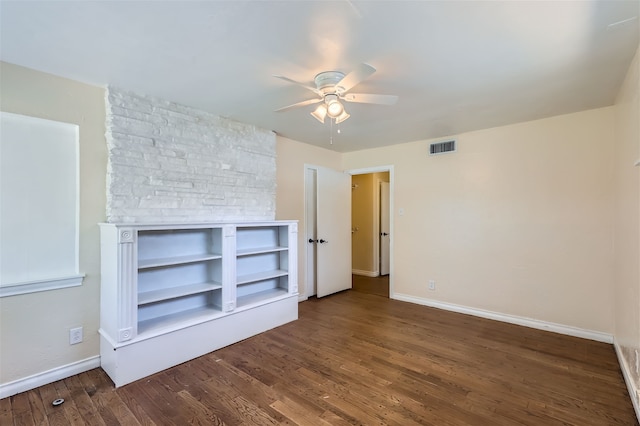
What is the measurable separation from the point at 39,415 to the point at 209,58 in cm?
268

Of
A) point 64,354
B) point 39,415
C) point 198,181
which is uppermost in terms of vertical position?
point 198,181

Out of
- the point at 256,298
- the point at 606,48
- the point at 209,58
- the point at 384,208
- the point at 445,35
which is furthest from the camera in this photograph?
the point at 384,208

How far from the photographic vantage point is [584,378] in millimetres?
2369

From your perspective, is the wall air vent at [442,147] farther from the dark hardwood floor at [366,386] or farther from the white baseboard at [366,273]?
the white baseboard at [366,273]

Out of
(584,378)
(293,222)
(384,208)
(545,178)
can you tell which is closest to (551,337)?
(584,378)

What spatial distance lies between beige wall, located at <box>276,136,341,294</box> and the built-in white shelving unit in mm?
452

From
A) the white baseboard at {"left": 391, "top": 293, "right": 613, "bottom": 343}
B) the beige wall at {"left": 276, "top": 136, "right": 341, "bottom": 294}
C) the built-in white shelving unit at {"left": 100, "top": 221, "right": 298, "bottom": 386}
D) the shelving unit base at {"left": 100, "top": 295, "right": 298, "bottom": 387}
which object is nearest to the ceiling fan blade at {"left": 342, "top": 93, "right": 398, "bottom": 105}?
the built-in white shelving unit at {"left": 100, "top": 221, "right": 298, "bottom": 386}

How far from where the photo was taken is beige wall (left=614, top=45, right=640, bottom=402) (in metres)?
2.04

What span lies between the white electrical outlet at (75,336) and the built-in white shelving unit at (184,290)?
0.52 ft

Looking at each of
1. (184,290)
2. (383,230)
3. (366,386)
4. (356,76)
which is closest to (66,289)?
(184,290)

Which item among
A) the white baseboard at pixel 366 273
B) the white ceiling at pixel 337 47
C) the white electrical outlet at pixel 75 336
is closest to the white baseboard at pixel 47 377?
the white electrical outlet at pixel 75 336

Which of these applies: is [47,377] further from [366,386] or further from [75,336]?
[366,386]

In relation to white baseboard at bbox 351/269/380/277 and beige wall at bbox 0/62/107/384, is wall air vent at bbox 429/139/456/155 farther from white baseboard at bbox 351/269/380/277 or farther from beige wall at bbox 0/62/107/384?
beige wall at bbox 0/62/107/384

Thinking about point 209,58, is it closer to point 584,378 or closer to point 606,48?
point 606,48
